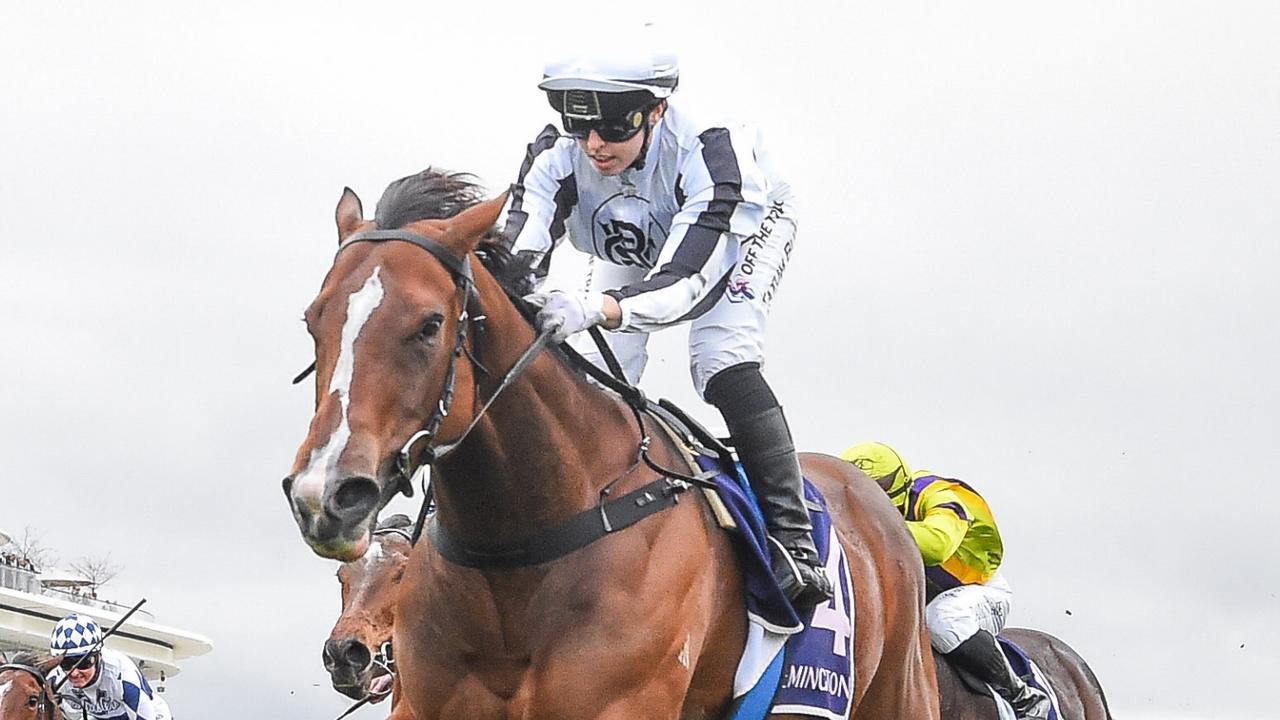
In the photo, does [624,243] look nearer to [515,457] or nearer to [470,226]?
[515,457]

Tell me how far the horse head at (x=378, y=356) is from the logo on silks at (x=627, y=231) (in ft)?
4.65

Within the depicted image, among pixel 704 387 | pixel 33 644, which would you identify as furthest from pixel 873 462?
pixel 33 644

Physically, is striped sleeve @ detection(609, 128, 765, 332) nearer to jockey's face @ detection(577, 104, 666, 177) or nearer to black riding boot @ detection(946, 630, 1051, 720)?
jockey's face @ detection(577, 104, 666, 177)

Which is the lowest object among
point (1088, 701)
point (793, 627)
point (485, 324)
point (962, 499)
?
point (1088, 701)

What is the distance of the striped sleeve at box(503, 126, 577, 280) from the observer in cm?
737

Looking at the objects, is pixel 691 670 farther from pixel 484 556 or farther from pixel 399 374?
pixel 399 374

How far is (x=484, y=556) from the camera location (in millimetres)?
6332

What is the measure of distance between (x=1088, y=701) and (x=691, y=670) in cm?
707

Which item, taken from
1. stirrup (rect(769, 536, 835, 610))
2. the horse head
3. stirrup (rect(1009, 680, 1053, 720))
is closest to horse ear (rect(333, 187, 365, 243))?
the horse head

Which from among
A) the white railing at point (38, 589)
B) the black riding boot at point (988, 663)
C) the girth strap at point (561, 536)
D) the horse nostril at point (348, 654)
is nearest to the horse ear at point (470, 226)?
the girth strap at point (561, 536)

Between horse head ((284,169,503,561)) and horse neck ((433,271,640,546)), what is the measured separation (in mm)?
258

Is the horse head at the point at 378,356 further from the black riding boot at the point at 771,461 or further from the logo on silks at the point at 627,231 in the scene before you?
the black riding boot at the point at 771,461

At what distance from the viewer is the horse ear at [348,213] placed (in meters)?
6.14

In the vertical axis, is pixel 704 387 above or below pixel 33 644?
above
